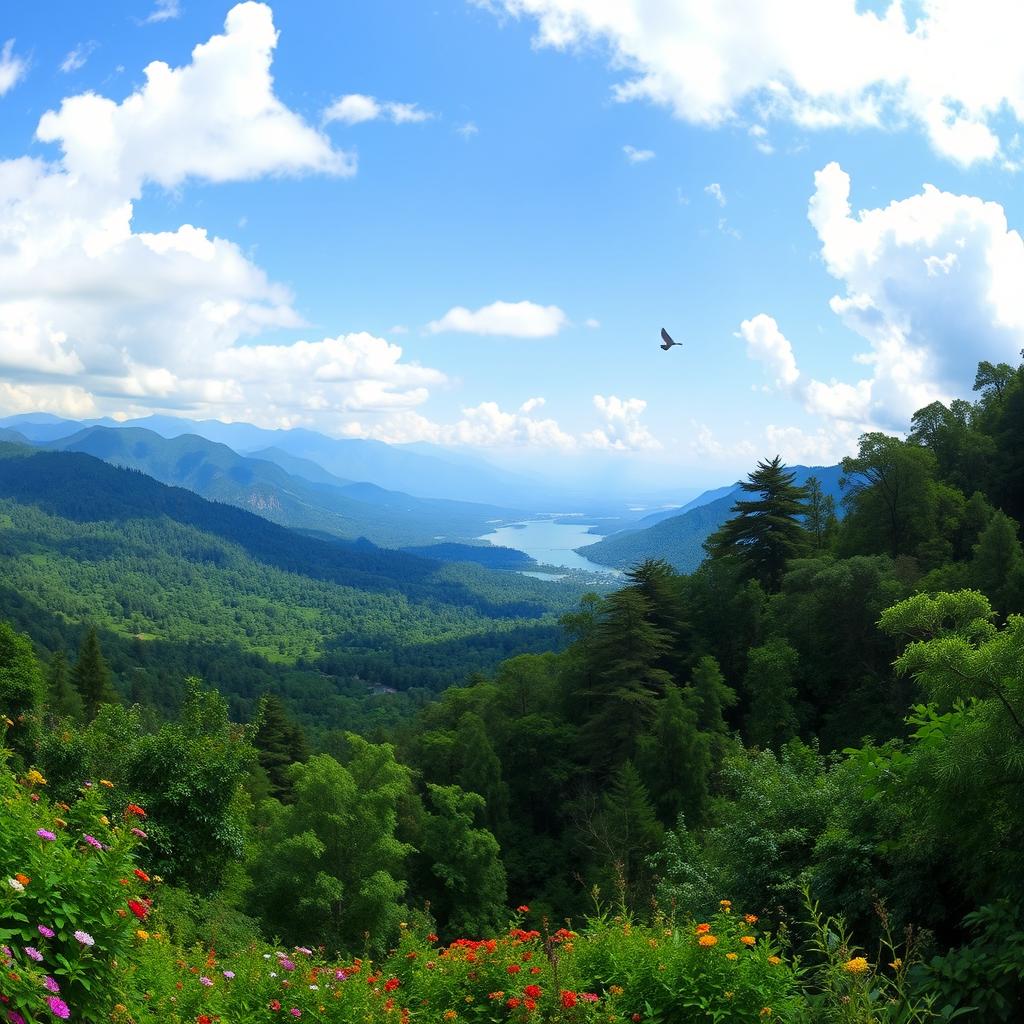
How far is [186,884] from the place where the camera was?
1151cm

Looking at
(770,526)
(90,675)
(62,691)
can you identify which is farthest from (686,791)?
(62,691)

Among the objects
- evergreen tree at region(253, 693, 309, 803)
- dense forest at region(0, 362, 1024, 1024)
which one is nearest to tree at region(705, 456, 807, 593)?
dense forest at region(0, 362, 1024, 1024)

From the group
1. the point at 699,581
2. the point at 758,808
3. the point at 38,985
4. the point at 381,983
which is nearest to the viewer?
the point at 38,985

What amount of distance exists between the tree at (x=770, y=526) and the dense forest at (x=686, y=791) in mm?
129

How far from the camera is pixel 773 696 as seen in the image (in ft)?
73.9

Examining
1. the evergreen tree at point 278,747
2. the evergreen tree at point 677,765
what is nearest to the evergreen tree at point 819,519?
the evergreen tree at point 677,765

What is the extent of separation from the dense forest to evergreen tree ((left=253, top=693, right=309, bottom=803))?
272 millimetres

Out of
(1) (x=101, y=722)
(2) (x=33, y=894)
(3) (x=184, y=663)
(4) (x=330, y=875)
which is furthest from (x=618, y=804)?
(3) (x=184, y=663)

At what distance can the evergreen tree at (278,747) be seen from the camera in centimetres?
3753

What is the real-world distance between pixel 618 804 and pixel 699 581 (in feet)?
40.1

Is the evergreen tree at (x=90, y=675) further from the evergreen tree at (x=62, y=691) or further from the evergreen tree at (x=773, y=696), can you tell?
the evergreen tree at (x=773, y=696)

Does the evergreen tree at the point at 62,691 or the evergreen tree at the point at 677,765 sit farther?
the evergreen tree at the point at 62,691

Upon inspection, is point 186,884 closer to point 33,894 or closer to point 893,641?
point 33,894

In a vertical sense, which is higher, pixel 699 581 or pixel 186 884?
pixel 699 581
